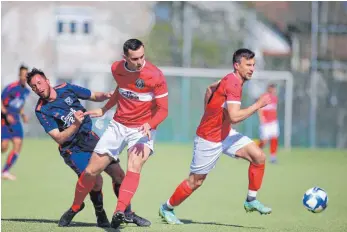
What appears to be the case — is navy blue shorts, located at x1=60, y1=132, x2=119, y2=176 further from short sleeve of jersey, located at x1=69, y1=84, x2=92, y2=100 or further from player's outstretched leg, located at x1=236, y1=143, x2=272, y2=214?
player's outstretched leg, located at x1=236, y1=143, x2=272, y2=214

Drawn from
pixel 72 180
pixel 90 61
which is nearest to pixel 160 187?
pixel 72 180

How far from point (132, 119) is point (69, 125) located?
71 centimetres

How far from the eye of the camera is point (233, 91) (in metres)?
8.60

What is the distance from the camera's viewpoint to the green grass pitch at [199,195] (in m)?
9.30

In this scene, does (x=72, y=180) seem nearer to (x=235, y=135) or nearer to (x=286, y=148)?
(x=235, y=135)

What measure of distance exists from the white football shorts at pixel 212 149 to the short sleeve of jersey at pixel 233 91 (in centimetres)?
57

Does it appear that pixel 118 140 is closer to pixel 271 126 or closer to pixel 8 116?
pixel 8 116

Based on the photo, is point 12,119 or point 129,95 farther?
point 12,119

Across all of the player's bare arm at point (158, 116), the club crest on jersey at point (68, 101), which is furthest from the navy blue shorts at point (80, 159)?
the player's bare arm at point (158, 116)

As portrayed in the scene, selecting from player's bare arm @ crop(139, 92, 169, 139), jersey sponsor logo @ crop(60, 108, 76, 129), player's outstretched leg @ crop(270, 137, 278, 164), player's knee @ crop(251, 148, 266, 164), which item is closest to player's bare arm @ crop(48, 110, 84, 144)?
jersey sponsor logo @ crop(60, 108, 76, 129)

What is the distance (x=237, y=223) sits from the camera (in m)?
9.57

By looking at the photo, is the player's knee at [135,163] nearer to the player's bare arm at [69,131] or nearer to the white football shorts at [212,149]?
the player's bare arm at [69,131]

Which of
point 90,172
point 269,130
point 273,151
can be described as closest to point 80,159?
point 90,172

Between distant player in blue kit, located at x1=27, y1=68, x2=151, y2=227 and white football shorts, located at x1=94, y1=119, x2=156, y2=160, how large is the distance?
0.33 meters
